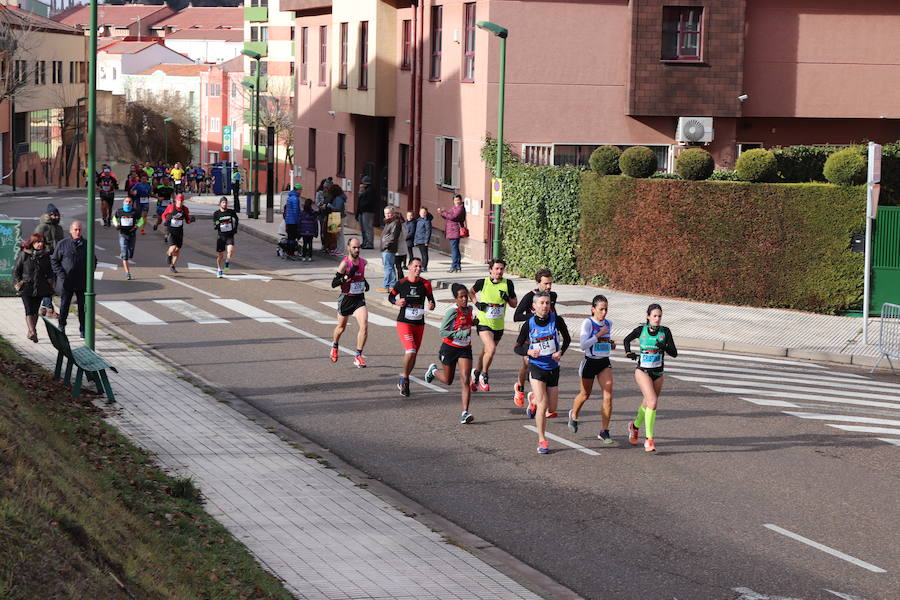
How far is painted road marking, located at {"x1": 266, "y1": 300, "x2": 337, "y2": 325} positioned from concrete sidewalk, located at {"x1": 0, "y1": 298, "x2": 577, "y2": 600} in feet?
23.2

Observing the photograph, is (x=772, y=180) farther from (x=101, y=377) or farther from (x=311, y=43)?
(x=311, y=43)

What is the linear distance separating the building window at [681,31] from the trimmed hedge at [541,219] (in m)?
5.72

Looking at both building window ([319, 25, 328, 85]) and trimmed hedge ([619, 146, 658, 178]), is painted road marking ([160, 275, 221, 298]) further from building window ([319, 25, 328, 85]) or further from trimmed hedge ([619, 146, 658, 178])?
building window ([319, 25, 328, 85])

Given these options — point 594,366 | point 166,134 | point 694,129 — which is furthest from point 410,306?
point 166,134

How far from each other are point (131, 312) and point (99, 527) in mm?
16364

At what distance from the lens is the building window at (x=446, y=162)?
35.2 m

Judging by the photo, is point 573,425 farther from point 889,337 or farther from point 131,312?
point 131,312

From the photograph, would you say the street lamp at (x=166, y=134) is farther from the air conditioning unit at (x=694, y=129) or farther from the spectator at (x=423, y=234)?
the spectator at (x=423, y=234)

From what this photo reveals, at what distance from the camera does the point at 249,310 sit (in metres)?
24.9

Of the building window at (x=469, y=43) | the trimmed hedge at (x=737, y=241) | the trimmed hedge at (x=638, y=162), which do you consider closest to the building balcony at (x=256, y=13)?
the building window at (x=469, y=43)

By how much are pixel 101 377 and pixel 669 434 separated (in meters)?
6.90

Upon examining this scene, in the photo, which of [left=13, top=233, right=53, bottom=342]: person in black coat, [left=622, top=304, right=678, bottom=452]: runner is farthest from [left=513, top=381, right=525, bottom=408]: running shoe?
[left=13, top=233, right=53, bottom=342]: person in black coat

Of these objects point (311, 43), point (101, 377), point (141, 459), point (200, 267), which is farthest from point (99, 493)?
point (311, 43)

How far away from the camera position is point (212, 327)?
22.6 m
